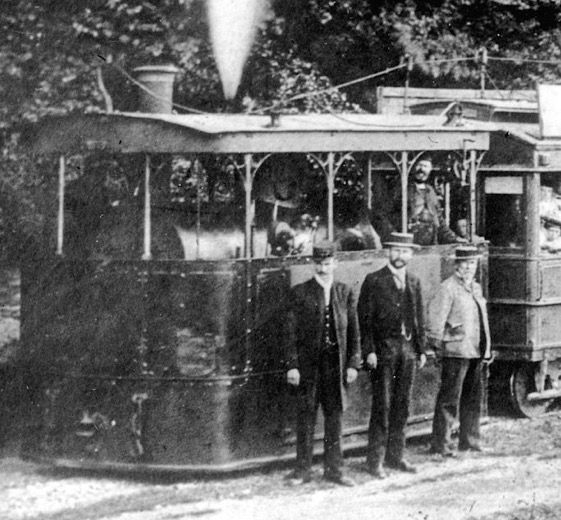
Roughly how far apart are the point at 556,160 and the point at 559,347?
1986 millimetres

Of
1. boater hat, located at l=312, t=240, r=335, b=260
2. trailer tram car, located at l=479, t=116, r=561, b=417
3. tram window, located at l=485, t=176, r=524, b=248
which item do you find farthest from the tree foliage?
boater hat, located at l=312, t=240, r=335, b=260

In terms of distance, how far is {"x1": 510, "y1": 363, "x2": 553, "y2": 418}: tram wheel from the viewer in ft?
43.8

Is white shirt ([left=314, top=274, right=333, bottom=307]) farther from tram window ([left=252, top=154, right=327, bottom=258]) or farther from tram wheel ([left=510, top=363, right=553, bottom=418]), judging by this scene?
tram wheel ([left=510, top=363, right=553, bottom=418])

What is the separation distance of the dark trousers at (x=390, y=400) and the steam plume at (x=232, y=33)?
346 inches

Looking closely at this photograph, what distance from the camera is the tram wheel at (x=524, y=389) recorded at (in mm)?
13336

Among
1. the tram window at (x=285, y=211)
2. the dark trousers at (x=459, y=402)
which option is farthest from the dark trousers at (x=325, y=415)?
the dark trousers at (x=459, y=402)

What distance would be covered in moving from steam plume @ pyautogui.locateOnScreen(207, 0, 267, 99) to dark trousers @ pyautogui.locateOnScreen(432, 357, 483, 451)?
831cm

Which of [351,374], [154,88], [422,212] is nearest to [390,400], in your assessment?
[351,374]

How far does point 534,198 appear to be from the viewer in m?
13.2

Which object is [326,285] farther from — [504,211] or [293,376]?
[504,211]

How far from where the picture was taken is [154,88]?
445 inches

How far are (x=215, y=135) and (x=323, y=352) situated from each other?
6.34ft

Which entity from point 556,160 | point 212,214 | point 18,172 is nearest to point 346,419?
point 212,214

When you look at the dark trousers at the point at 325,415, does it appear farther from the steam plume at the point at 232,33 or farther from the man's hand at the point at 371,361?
the steam plume at the point at 232,33
